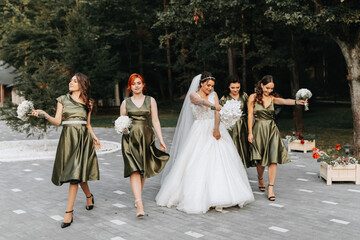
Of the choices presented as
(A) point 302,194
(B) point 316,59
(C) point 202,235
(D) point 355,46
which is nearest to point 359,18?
(D) point 355,46

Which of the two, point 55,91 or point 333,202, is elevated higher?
point 55,91

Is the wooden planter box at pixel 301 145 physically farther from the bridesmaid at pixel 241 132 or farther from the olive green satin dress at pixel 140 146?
the olive green satin dress at pixel 140 146

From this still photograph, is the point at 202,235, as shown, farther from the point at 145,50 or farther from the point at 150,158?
the point at 145,50

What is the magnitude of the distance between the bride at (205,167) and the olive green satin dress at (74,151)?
1447 millimetres

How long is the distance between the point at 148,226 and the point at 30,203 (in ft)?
8.74

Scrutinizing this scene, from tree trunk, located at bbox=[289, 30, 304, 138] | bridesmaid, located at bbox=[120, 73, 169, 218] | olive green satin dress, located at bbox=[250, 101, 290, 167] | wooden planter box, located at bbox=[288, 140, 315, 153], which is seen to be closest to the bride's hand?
bridesmaid, located at bbox=[120, 73, 169, 218]

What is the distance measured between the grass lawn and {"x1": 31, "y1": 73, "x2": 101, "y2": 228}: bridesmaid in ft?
36.0

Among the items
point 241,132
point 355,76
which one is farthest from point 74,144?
point 355,76

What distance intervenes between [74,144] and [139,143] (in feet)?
3.36

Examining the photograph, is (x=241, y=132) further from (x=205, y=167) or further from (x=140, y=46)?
(x=140, y=46)

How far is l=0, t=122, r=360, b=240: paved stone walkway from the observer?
5078 millimetres

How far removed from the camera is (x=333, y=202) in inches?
259

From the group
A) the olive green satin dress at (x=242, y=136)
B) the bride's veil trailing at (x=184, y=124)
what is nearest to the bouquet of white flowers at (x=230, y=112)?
the bride's veil trailing at (x=184, y=124)

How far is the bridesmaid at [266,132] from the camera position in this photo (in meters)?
6.96
